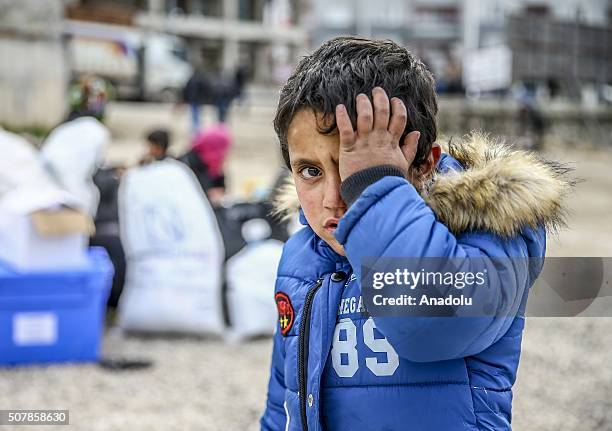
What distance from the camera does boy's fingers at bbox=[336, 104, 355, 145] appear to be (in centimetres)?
95

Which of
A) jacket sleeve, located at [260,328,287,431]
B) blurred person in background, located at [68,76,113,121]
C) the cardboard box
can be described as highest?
blurred person in background, located at [68,76,113,121]

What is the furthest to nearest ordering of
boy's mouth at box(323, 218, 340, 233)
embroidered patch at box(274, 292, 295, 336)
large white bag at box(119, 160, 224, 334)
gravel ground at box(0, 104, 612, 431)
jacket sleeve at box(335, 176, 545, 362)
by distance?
large white bag at box(119, 160, 224, 334) < gravel ground at box(0, 104, 612, 431) < embroidered patch at box(274, 292, 295, 336) < boy's mouth at box(323, 218, 340, 233) < jacket sleeve at box(335, 176, 545, 362)

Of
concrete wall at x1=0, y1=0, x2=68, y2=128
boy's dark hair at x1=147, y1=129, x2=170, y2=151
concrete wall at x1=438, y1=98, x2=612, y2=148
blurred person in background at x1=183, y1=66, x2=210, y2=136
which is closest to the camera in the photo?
boy's dark hair at x1=147, y1=129, x2=170, y2=151

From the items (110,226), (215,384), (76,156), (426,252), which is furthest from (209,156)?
(426,252)

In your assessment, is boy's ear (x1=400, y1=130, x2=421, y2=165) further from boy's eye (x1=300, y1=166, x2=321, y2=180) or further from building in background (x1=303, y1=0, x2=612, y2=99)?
building in background (x1=303, y1=0, x2=612, y2=99)

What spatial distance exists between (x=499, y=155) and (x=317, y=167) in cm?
27

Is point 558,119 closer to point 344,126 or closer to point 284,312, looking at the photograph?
point 284,312

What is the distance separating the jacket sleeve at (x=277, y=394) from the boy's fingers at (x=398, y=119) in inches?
18.9

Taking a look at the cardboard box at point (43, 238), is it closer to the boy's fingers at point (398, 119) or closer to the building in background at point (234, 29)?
the boy's fingers at point (398, 119)

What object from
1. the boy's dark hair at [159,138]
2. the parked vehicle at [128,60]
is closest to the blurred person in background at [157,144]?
the boy's dark hair at [159,138]

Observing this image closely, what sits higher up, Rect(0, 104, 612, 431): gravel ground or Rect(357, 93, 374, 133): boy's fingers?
Rect(357, 93, 374, 133): boy's fingers

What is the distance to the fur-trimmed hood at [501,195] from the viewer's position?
39.0 inches

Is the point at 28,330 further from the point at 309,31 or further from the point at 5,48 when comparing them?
the point at 309,31

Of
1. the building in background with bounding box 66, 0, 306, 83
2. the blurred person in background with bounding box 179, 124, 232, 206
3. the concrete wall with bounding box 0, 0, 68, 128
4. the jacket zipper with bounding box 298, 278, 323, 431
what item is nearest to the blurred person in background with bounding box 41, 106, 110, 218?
the blurred person in background with bounding box 179, 124, 232, 206
